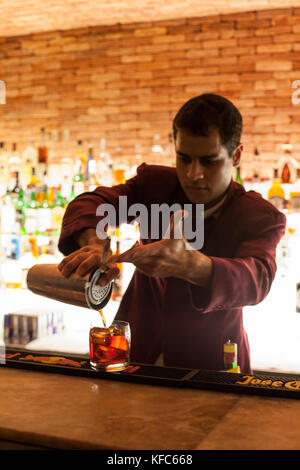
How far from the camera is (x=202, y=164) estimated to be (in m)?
1.62

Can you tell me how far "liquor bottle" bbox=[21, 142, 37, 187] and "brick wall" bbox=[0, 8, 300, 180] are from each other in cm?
11

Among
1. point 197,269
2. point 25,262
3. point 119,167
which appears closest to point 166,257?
point 197,269

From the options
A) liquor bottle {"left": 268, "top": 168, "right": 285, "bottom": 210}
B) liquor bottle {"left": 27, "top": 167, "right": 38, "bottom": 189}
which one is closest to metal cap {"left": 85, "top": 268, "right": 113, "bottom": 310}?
liquor bottle {"left": 268, "top": 168, "right": 285, "bottom": 210}

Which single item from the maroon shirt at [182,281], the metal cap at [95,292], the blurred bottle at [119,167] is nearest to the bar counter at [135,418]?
the metal cap at [95,292]

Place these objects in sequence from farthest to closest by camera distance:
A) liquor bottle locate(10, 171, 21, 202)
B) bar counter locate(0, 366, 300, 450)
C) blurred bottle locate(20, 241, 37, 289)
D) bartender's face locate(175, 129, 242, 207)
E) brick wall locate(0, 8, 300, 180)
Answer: liquor bottle locate(10, 171, 21, 202) → brick wall locate(0, 8, 300, 180) → blurred bottle locate(20, 241, 37, 289) → bartender's face locate(175, 129, 242, 207) → bar counter locate(0, 366, 300, 450)

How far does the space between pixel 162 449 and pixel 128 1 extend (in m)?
3.30

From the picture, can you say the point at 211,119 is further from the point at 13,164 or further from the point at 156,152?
the point at 13,164

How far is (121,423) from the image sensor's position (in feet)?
3.59

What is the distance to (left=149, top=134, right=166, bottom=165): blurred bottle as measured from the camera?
3.99 m

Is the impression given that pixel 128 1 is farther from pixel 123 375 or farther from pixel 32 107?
→ pixel 123 375

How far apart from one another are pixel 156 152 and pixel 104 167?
0.38 m

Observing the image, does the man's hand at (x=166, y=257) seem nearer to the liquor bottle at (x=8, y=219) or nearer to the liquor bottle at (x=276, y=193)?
the liquor bottle at (x=276, y=193)

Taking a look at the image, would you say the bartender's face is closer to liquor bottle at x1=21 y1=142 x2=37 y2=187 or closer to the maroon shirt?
the maroon shirt

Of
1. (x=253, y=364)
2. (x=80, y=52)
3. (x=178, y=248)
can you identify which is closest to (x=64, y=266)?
(x=178, y=248)
